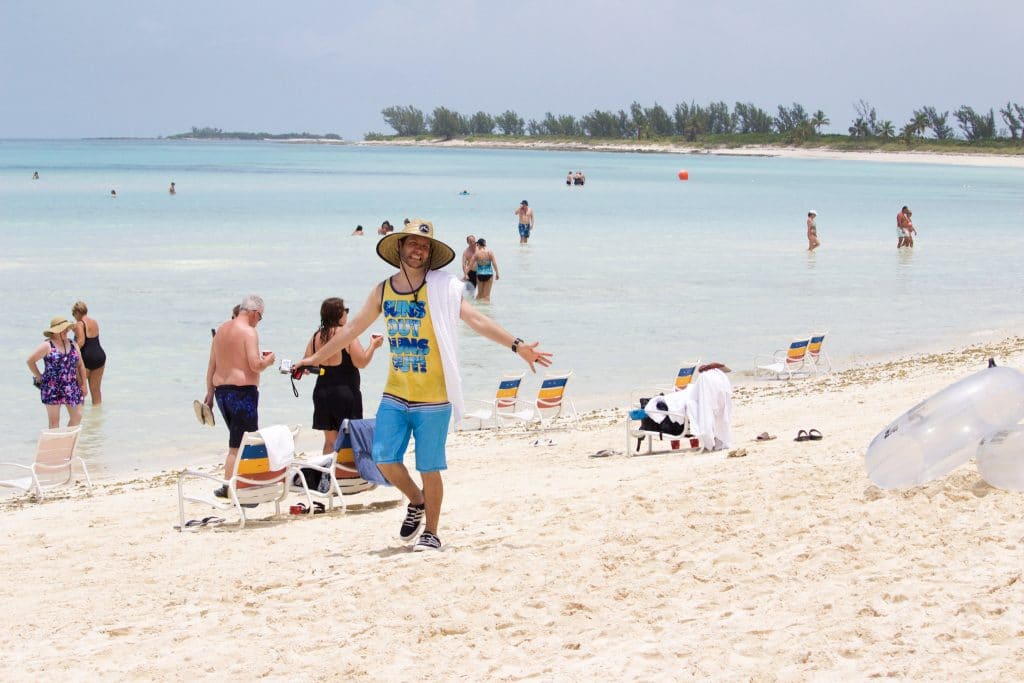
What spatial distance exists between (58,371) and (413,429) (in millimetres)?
5951

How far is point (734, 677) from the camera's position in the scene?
14.6 ft

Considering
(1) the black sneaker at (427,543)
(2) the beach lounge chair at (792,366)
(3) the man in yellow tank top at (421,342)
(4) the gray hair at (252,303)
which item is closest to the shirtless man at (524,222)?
(2) the beach lounge chair at (792,366)

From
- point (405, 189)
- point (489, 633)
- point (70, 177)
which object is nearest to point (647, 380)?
point (489, 633)

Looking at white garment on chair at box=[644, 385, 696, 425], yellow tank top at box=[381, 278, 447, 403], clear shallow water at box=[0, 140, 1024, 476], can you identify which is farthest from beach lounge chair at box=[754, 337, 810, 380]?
yellow tank top at box=[381, 278, 447, 403]

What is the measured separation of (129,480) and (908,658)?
7414 millimetres

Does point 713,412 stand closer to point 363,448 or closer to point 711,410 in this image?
point 711,410

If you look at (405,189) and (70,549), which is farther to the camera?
(405,189)

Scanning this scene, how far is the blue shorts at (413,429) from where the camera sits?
598 cm

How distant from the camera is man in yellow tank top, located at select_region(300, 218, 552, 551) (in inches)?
233

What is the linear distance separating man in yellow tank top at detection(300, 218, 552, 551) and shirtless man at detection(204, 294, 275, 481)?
203 cm

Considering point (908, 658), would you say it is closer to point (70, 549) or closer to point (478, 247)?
point (70, 549)

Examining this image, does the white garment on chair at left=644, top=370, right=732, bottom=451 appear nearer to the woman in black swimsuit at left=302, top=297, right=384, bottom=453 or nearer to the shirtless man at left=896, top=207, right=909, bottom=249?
the woman in black swimsuit at left=302, top=297, right=384, bottom=453

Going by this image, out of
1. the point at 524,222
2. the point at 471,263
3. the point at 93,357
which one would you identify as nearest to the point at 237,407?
the point at 93,357

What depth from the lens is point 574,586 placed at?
18.2 ft
